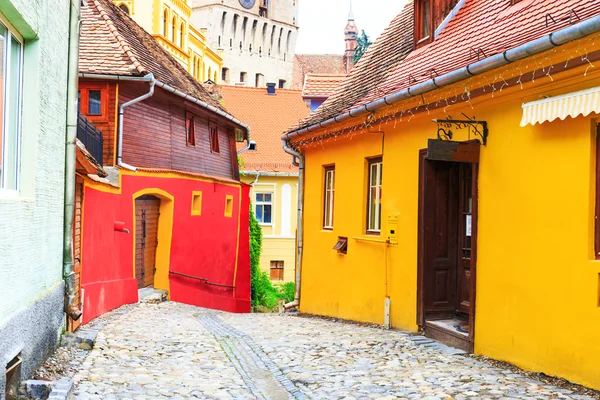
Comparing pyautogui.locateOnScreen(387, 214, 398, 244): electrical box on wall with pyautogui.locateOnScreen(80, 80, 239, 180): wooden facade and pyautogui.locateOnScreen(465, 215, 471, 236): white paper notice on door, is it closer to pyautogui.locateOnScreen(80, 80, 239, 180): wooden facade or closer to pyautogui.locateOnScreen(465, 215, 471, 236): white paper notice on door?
pyautogui.locateOnScreen(465, 215, 471, 236): white paper notice on door

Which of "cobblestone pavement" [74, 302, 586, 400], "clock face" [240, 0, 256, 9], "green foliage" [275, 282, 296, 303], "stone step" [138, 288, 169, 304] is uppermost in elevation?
"clock face" [240, 0, 256, 9]

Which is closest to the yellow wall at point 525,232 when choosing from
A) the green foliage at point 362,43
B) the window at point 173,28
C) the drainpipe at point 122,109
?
the drainpipe at point 122,109

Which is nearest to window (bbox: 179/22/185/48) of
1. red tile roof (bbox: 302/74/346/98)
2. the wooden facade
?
the wooden facade

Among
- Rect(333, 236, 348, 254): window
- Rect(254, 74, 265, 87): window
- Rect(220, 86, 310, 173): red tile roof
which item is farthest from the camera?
Rect(254, 74, 265, 87): window

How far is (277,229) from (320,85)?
20.5 metres

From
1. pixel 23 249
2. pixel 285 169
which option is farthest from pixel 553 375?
pixel 285 169

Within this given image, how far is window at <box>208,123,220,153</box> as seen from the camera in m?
25.8

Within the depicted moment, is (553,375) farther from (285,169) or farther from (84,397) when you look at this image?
(285,169)

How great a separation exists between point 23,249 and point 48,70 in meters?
1.83

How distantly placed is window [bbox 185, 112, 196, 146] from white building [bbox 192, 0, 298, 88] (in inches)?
2543

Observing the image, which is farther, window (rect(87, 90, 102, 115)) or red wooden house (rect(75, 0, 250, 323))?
window (rect(87, 90, 102, 115))

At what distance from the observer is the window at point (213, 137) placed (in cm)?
2578

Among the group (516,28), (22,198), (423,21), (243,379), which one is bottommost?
(243,379)

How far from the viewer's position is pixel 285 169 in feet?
133
